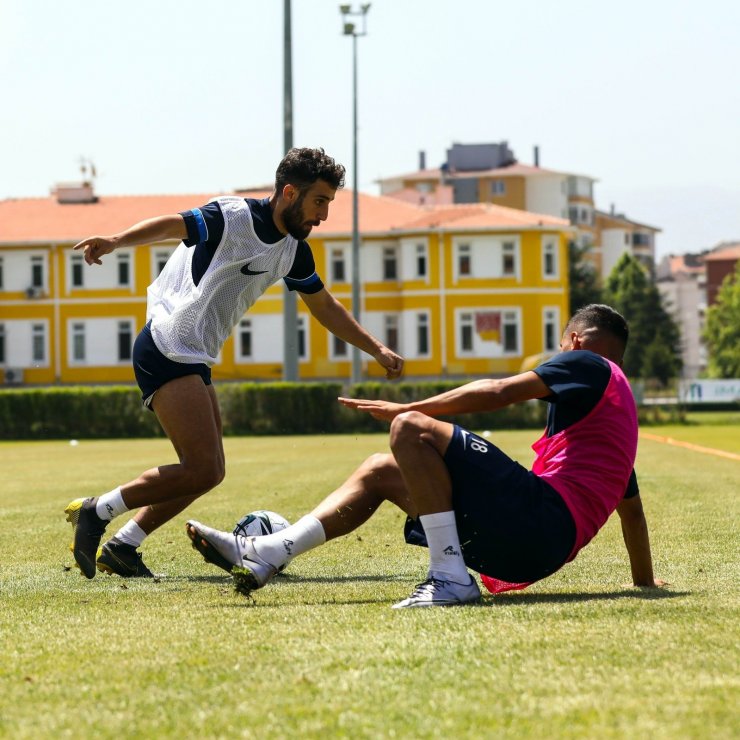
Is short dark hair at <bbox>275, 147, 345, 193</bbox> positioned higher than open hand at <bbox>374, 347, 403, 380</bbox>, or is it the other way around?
short dark hair at <bbox>275, 147, 345, 193</bbox>

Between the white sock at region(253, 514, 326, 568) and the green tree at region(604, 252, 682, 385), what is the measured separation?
336ft

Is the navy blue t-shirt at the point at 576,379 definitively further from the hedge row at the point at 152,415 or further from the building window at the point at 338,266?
the building window at the point at 338,266

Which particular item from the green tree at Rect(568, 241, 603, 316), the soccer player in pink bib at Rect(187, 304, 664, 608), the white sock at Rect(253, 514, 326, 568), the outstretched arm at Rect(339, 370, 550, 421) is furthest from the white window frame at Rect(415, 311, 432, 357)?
the outstretched arm at Rect(339, 370, 550, 421)

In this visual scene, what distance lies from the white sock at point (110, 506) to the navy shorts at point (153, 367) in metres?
0.58

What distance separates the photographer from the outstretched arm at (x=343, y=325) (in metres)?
7.92

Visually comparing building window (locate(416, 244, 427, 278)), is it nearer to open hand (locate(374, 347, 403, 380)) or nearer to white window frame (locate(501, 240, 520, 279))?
white window frame (locate(501, 240, 520, 279))

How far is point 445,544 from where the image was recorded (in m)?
6.24

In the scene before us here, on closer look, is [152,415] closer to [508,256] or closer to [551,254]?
[508,256]

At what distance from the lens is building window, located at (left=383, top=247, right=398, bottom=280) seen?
73.8 metres

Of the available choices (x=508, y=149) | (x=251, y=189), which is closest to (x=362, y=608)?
(x=251, y=189)

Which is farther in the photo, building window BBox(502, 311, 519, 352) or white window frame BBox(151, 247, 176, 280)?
white window frame BBox(151, 247, 176, 280)

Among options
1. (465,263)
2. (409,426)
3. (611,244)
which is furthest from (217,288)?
(611,244)

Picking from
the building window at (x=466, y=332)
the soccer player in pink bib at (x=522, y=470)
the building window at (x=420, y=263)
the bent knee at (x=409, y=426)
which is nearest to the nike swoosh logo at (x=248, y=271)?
the soccer player in pink bib at (x=522, y=470)

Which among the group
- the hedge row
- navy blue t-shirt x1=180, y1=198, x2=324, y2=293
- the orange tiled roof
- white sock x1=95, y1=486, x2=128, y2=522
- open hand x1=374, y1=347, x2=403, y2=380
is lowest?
the hedge row
